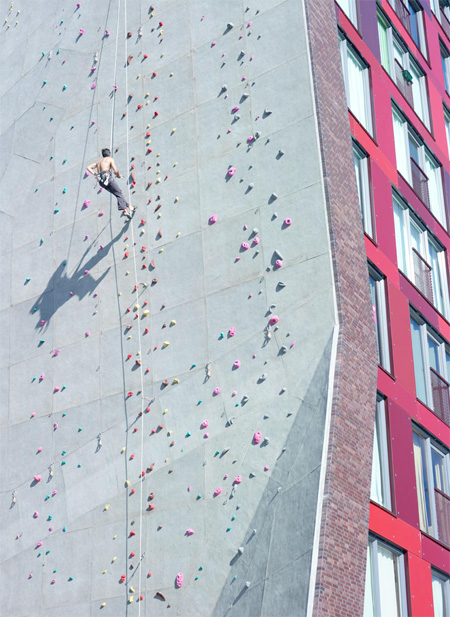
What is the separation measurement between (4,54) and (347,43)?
9.88 metres

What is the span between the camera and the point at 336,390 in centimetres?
1720

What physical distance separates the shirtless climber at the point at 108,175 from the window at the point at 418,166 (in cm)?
828

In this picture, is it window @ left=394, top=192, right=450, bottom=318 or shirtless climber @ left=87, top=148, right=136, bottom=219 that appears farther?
window @ left=394, top=192, right=450, bottom=318

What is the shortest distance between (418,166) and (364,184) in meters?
4.57

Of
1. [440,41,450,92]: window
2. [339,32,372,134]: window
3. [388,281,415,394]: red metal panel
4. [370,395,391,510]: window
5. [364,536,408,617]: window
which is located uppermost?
[440,41,450,92]: window

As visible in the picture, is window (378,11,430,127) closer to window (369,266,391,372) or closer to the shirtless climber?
window (369,266,391,372)

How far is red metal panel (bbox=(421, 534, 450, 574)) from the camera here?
20.6 meters

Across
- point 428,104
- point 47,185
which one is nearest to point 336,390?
point 47,185

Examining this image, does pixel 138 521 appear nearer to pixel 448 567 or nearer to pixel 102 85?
pixel 448 567

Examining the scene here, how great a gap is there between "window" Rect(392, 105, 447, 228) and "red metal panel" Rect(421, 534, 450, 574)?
31.3ft

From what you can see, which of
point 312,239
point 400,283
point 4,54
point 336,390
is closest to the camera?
point 336,390

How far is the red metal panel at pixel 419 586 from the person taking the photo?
1966 centimetres

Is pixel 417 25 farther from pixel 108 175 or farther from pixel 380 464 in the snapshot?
pixel 380 464

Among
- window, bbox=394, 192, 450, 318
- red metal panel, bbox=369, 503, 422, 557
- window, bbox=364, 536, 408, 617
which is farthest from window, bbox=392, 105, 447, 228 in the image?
window, bbox=364, 536, 408, 617
